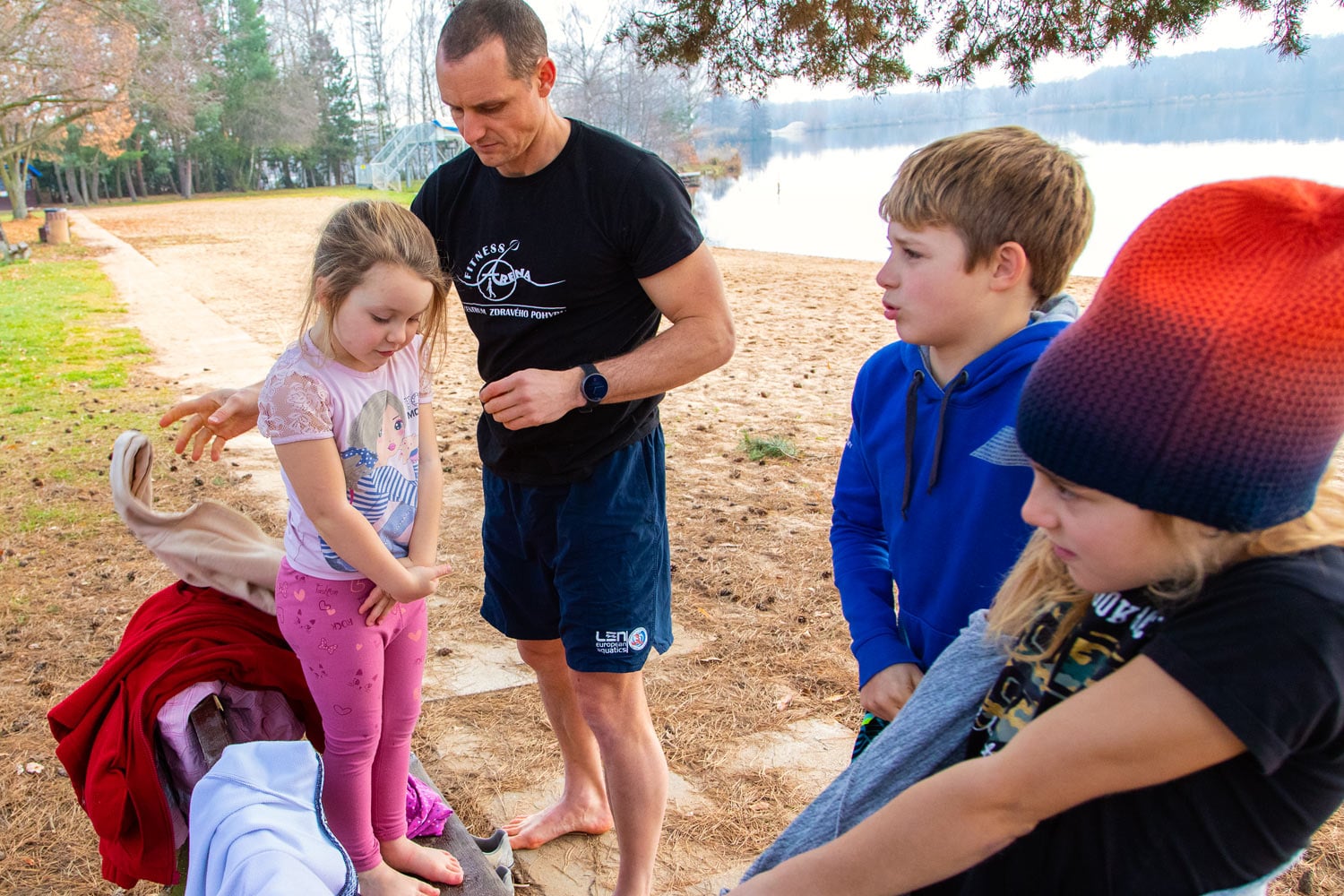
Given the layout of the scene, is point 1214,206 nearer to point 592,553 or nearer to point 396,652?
point 592,553

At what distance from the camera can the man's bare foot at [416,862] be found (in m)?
2.55

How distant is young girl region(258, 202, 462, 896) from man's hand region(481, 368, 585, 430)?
225 millimetres

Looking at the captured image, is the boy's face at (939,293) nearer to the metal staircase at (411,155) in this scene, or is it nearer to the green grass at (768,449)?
the green grass at (768,449)

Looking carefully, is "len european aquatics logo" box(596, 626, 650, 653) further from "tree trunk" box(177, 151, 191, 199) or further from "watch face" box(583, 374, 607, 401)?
"tree trunk" box(177, 151, 191, 199)

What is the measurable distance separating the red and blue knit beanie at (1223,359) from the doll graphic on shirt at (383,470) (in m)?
1.55

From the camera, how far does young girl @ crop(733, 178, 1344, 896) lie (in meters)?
0.99

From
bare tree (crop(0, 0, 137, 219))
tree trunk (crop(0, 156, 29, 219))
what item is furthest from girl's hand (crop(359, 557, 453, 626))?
tree trunk (crop(0, 156, 29, 219))

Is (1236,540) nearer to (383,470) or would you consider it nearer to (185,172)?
(383,470)

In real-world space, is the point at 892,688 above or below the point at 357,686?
above

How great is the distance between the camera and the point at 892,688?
69.2 inches

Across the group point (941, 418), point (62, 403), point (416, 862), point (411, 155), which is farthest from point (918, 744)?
point (411, 155)

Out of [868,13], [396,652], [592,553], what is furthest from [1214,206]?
[868,13]

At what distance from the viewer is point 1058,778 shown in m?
1.06

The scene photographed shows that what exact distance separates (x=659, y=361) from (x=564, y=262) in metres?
0.32
